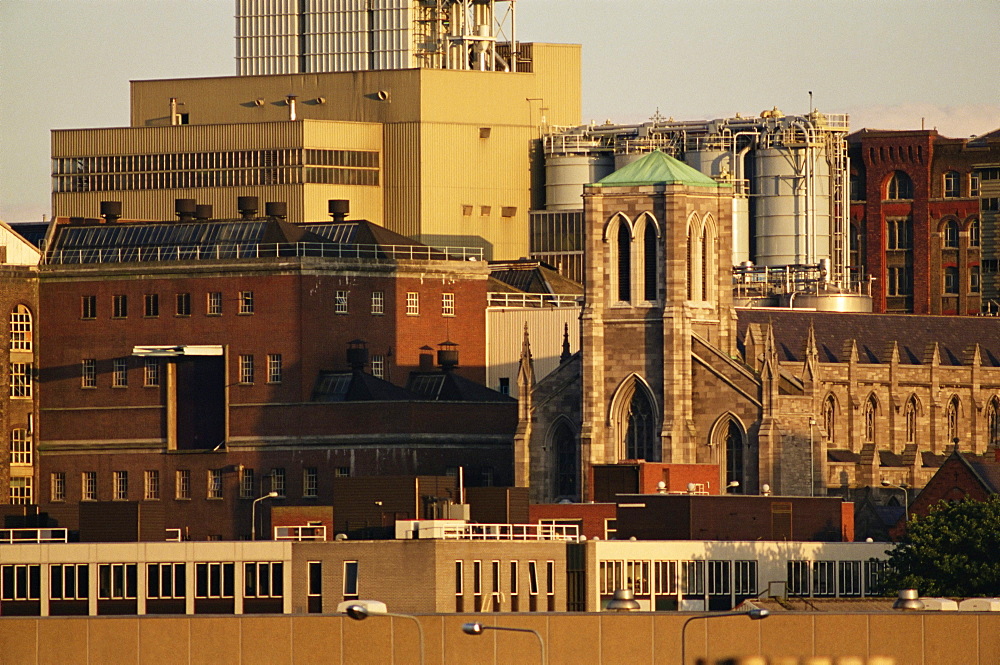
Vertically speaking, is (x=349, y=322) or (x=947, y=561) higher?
(x=349, y=322)

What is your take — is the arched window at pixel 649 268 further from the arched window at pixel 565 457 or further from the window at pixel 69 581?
the window at pixel 69 581

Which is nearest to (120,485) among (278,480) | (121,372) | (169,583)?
(121,372)

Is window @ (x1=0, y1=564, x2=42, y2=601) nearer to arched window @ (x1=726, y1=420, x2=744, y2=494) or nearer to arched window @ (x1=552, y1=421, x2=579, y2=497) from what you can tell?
arched window @ (x1=552, y1=421, x2=579, y2=497)

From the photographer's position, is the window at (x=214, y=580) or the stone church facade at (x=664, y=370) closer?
the window at (x=214, y=580)

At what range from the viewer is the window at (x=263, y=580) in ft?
468

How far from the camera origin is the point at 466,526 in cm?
14288

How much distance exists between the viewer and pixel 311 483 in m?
194

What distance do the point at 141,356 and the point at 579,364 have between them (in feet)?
97.3

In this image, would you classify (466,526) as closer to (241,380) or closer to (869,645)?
(869,645)

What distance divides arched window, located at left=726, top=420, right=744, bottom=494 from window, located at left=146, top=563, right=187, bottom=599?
143 ft

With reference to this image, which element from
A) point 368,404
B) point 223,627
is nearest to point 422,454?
point 368,404

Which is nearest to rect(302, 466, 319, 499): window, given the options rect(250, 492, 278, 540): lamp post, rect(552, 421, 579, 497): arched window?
rect(250, 492, 278, 540): lamp post

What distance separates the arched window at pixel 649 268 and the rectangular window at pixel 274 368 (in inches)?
1053

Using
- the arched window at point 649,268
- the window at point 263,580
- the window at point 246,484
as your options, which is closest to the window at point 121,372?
the window at point 246,484
